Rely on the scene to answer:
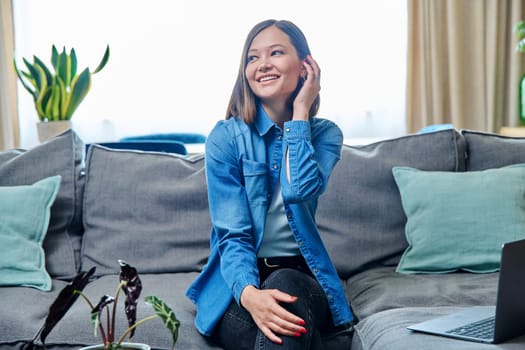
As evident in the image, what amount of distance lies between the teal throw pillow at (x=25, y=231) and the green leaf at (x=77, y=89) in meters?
0.93

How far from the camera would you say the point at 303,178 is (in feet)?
5.67

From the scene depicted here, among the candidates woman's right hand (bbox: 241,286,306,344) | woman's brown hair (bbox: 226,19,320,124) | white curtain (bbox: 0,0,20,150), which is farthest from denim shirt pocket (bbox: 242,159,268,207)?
white curtain (bbox: 0,0,20,150)

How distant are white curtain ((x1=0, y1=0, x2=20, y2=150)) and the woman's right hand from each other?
2.98 m

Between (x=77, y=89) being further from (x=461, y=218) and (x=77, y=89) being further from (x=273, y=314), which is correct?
(x=273, y=314)

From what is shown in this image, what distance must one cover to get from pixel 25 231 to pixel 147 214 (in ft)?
1.18

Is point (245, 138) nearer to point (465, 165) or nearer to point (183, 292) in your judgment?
point (183, 292)

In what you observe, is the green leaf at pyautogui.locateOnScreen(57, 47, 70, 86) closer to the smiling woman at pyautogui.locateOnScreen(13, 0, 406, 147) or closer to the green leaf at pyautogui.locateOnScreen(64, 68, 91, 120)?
the green leaf at pyautogui.locateOnScreen(64, 68, 91, 120)

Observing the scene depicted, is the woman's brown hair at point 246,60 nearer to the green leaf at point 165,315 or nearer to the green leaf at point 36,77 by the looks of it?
the green leaf at point 165,315

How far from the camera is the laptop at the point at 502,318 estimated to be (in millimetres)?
1348

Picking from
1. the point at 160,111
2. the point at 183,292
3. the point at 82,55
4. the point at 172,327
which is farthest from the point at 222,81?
the point at 172,327

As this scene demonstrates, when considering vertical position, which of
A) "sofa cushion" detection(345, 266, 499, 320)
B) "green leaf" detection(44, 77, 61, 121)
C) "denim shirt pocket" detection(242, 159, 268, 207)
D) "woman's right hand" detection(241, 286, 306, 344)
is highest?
"green leaf" detection(44, 77, 61, 121)

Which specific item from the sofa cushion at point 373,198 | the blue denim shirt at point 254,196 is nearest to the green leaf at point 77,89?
the sofa cushion at point 373,198

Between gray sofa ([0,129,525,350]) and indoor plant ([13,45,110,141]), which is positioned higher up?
indoor plant ([13,45,110,141])

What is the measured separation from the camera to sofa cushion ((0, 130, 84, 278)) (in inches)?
90.6
